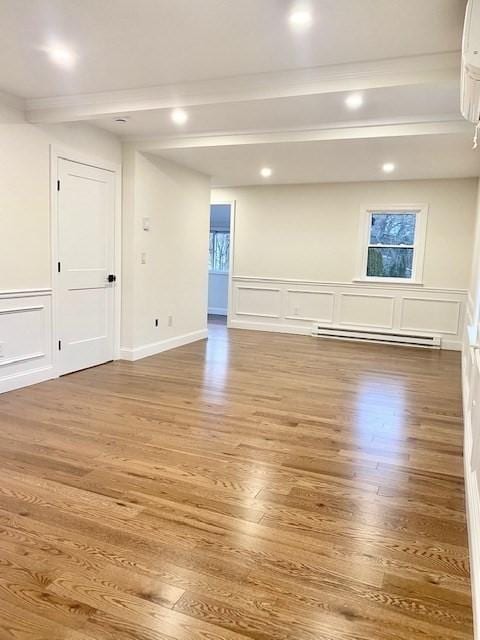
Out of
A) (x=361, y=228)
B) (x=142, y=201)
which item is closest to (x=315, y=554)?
(x=142, y=201)

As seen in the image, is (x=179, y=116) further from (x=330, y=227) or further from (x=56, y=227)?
(x=330, y=227)

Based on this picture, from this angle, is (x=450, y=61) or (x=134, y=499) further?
(x=450, y=61)

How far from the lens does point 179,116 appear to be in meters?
4.02

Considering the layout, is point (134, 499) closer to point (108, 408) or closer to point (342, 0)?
point (108, 408)

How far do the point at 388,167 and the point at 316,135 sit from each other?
76.3 inches

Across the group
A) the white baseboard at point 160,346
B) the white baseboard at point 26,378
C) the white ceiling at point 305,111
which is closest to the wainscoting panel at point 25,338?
the white baseboard at point 26,378

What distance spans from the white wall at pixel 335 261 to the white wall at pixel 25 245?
13.0ft

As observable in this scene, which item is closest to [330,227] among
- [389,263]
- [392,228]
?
[392,228]

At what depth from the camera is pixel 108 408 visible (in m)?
3.71

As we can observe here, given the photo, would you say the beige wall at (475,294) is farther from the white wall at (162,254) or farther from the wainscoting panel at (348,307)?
the white wall at (162,254)

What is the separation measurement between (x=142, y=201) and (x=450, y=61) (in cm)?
346

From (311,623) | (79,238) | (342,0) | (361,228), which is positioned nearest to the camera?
(311,623)

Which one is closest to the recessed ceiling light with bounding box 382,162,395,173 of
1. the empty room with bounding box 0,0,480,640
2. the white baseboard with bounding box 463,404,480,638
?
the empty room with bounding box 0,0,480,640

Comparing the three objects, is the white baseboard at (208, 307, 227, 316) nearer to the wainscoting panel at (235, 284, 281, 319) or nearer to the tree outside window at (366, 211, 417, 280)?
the wainscoting panel at (235, 284, 281, 319)
